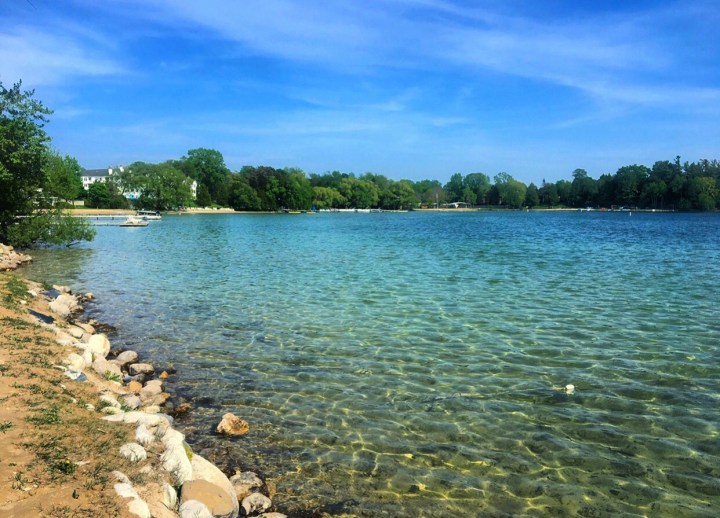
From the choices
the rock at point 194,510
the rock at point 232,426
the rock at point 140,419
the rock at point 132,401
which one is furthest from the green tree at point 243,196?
the rock at point 194,510

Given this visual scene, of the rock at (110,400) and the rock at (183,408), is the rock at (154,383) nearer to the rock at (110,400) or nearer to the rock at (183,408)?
the rock at (183,408)

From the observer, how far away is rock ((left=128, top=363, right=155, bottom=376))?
11.4m

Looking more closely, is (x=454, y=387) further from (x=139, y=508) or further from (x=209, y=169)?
(x=209, y=169)

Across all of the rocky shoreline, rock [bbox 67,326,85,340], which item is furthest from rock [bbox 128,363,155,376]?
rock [bbox 67,326,85,340]

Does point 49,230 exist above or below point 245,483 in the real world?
above

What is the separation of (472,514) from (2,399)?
643 centimetres

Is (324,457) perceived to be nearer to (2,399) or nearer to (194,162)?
(2,399)

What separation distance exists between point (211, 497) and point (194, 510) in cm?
41

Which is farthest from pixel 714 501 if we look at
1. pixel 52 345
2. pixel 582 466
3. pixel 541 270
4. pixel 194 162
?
pixel 194 162

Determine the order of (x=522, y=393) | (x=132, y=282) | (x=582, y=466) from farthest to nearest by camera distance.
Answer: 1. (x=132, y=282)
2. (x=522, y=393)
3. (x=582, y=466)

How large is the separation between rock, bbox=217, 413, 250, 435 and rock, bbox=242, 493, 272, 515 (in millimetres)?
2221

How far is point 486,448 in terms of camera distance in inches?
316

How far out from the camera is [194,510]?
540 centimetres

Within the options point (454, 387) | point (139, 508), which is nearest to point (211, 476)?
point (139, 508)
